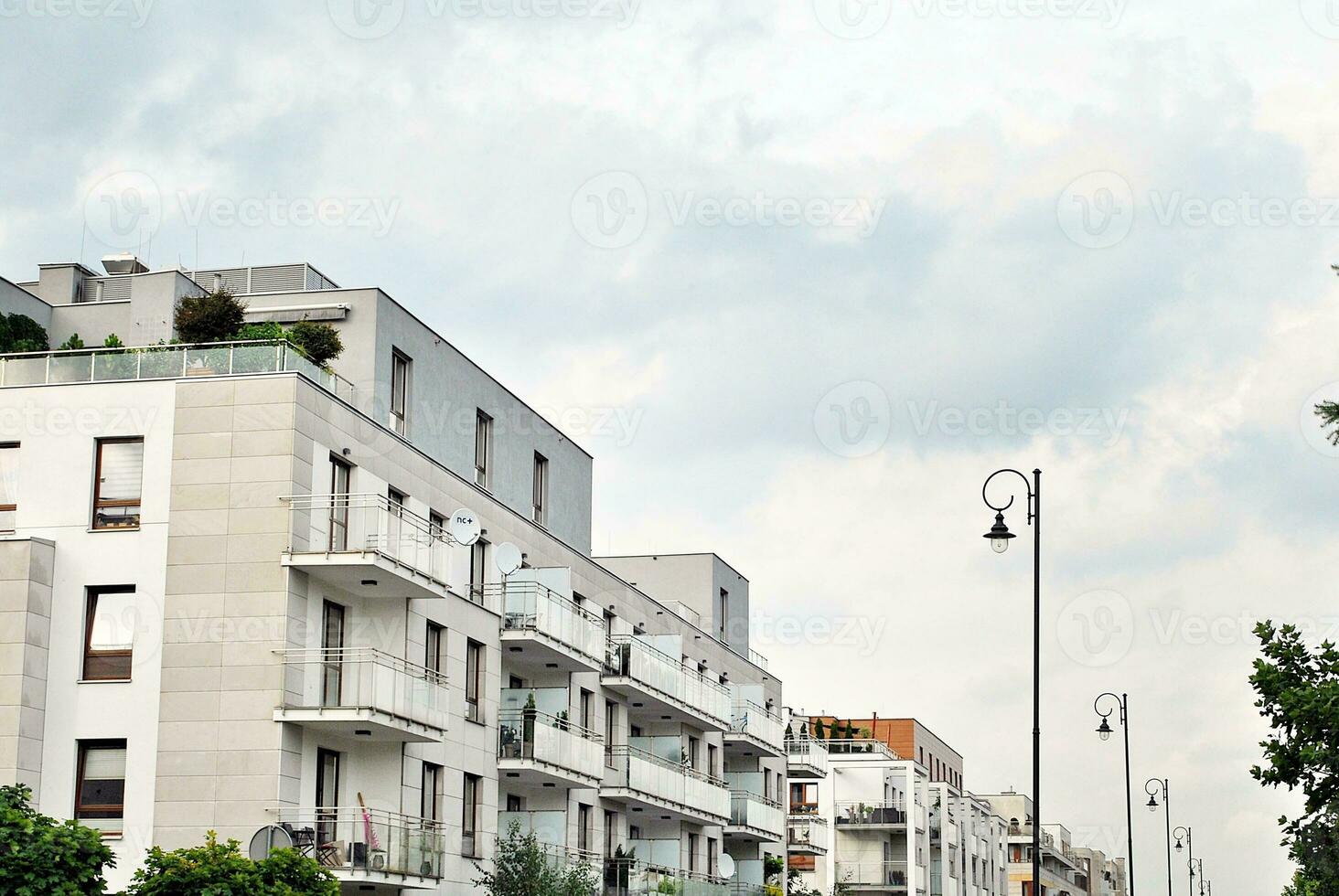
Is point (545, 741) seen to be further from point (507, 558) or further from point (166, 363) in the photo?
point (166, 363)

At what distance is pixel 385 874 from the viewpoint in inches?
1193

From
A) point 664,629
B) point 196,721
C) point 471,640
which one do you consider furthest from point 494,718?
point 664,629

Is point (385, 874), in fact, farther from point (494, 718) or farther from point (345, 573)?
point (494, 718)

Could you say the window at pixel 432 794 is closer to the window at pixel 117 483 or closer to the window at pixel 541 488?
the window at pixel 117 483

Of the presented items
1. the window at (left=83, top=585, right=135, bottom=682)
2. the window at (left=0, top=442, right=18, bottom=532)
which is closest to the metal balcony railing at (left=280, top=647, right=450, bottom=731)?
the window at (left=83, top=585, right=135, bottom=682)

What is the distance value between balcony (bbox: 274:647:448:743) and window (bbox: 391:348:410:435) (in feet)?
21.9

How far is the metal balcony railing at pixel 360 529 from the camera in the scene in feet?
97.9

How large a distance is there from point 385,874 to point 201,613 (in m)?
5.53

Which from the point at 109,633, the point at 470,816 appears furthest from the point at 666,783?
the point at 109,633

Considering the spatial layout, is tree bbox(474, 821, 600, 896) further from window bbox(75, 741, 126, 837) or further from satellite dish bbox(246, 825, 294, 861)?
satellite dish bbox(246, 825, 294, 861)

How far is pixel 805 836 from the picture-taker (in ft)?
231

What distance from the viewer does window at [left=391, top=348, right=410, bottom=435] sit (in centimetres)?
3706

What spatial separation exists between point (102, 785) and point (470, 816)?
928cm

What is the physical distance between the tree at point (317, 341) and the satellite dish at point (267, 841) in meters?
10.3
